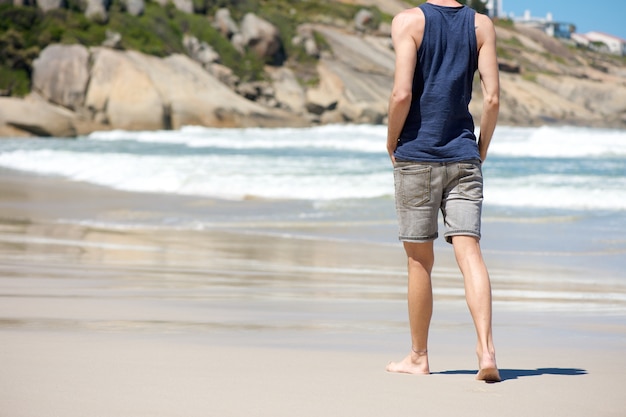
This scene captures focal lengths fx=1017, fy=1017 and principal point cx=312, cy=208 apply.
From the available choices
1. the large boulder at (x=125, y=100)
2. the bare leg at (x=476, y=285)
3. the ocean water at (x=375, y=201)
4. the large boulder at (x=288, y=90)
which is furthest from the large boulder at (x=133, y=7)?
the bare leg at (x=476, y=285)

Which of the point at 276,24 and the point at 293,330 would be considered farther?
the point at 276,24

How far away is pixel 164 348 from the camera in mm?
4191

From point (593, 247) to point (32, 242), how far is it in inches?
209

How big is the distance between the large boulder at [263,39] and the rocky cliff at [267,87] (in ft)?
0.22

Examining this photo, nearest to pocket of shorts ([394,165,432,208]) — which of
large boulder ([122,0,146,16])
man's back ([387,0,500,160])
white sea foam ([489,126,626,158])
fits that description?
man's back ([387,0,500,160])

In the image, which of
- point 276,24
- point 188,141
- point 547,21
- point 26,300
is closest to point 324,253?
point 26,300

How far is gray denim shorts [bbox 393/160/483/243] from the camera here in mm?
4035

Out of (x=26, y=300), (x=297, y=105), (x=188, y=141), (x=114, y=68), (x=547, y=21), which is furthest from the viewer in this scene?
(x=547, y=21)

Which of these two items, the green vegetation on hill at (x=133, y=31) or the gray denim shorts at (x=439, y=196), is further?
the green vegetation on hill at (x=133, y=31)

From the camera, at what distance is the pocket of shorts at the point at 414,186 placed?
405 centimetres

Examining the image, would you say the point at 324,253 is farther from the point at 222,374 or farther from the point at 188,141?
the point at 188,141

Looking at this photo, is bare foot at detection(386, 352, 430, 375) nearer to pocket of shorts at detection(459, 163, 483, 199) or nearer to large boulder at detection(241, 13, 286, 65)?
pocket of shorts at detection(459, 163, 483, 199)

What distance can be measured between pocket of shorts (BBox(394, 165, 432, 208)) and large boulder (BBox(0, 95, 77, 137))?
1532 inches

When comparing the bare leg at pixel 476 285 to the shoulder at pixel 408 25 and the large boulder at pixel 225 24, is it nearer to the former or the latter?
the shoulder at pixel 408 25
